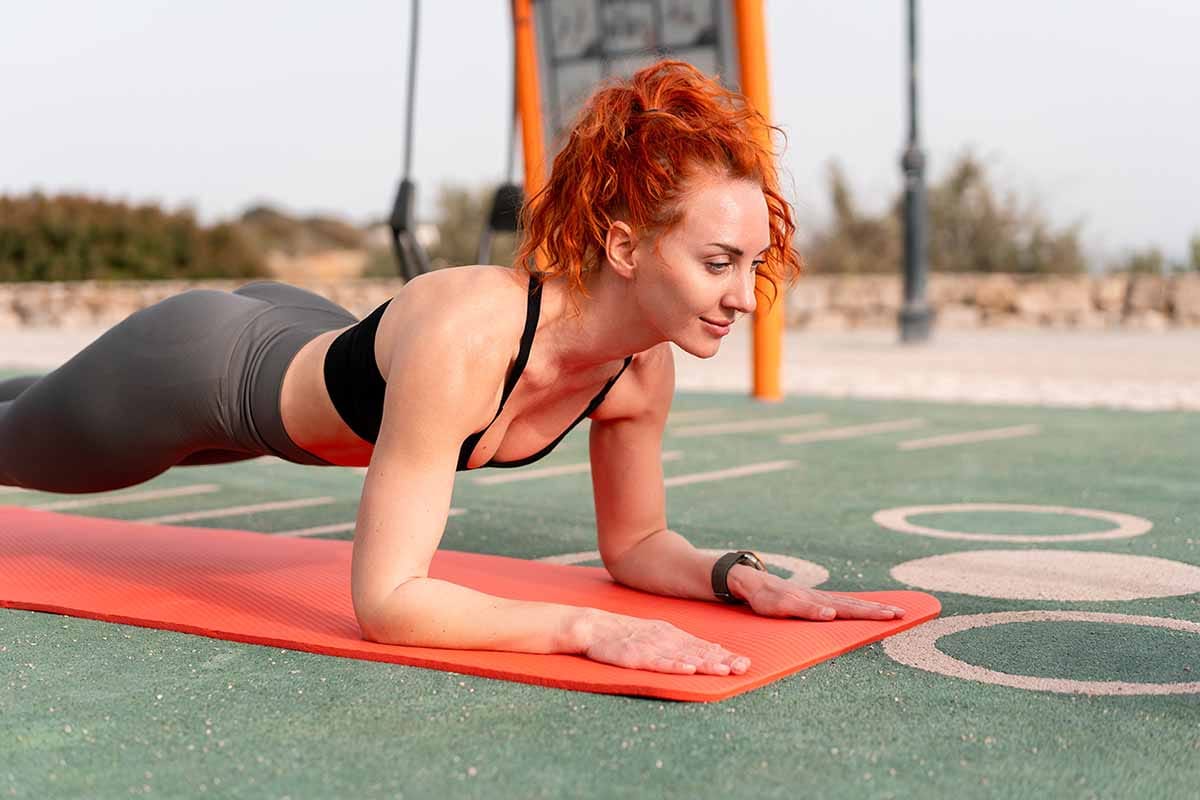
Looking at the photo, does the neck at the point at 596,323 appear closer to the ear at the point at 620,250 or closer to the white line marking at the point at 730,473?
the ear at the point at 620,250

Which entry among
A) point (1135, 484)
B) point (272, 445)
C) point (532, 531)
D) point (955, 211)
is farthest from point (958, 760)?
point (955, 211)

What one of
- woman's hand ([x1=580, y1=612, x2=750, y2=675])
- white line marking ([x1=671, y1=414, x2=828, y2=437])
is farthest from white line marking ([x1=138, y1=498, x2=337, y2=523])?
white line marking ([x1=671, y1=414, x2=828, y2=437])

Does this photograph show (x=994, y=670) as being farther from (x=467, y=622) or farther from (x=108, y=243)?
(x=108, y=243)

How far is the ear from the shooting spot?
2.41m

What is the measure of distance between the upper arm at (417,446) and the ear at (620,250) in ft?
0.90

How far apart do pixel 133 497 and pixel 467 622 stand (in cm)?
273

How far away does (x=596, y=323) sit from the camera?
2.53 m

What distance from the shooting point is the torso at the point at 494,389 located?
8.14ft

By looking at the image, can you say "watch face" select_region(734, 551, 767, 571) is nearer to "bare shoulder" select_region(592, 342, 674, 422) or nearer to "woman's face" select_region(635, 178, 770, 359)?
"bare shoulder" select_region(592, 342, 674, 422)

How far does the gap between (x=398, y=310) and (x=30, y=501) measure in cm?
265

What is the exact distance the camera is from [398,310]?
2.57 metres

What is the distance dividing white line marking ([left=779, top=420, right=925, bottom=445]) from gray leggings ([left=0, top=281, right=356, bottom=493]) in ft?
12.0

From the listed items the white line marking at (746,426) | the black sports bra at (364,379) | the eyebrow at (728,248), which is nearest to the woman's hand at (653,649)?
the black sports bra at (364,379)

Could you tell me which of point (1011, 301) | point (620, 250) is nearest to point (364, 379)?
point (620, 250)
